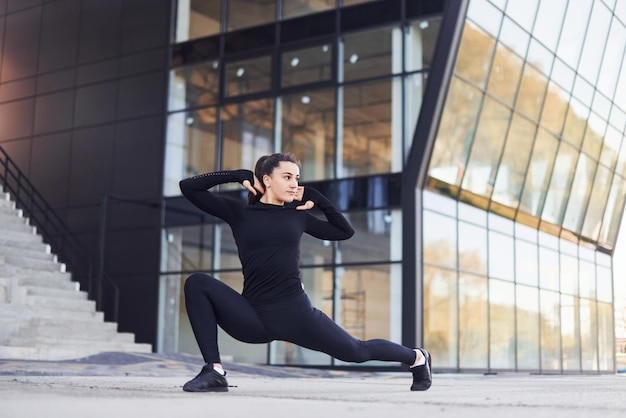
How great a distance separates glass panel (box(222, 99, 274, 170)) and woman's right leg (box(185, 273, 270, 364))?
15221 millimetres

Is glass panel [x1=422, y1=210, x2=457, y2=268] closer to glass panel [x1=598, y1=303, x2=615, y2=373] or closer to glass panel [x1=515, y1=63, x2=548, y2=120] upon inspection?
glass panel [x1=515, y1=63, x2=548, y2=120]

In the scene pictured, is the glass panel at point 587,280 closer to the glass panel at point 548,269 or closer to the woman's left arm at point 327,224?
the glass panel at point 548,269

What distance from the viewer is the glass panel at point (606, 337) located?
27.5m

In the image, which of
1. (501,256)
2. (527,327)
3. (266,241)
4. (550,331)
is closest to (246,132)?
(501,256)

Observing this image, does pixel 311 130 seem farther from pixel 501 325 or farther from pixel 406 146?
pixel 501 325

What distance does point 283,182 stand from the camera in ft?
18.9

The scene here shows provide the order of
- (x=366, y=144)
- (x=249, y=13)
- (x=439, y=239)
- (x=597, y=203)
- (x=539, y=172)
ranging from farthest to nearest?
1. (x=597, y=203)
2. (x=539, y=172)
3. (x=249, y=13)
4. (x=366, y=144)
5. (x=439, y=239)

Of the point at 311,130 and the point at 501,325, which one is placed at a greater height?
the point at 311,130

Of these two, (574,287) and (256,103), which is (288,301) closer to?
(256,103)

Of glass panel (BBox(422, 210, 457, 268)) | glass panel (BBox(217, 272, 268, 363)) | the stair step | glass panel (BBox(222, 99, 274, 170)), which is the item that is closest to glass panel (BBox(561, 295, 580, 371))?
glass panel (BBox(422, 210, 457, 268))

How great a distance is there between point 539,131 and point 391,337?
709cm

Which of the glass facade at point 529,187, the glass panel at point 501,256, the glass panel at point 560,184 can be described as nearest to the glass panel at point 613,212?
the glass facade at point 529,187

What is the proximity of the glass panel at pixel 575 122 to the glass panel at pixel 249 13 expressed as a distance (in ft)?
26.6

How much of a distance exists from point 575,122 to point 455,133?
639 centimetres
